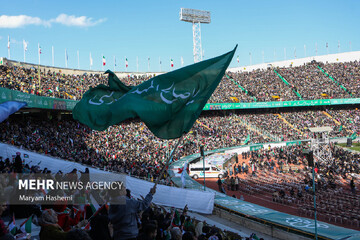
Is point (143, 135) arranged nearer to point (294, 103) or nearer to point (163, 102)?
point (294, 103)

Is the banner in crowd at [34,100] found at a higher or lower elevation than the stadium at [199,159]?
higher

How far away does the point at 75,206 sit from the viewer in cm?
766

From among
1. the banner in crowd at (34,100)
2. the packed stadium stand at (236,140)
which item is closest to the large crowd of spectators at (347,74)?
the packed stadium stand at (236,140)

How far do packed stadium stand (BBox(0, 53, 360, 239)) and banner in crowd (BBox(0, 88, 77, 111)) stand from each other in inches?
27.8

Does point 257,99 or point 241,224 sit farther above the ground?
point 257,99

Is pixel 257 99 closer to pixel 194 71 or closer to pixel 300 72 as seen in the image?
pixel 300 72

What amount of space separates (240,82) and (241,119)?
11.0 meters

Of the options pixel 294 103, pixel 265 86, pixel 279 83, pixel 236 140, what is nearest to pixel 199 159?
pixel 236 140

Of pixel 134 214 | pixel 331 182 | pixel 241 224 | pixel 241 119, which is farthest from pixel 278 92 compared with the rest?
pixel 134 214

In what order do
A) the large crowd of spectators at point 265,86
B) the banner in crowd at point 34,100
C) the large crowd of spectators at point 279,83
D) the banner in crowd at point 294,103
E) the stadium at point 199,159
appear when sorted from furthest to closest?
the large crowd of spectators at point 265,86 < the banner in crowd at point 294,103 < the large crowd of spectators at point 279,83 < the banner in crowd at point 34,100 < the stadium at point 199,159

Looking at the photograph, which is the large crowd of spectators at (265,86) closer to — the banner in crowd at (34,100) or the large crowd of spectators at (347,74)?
the large crowd of spectators at (347,74)

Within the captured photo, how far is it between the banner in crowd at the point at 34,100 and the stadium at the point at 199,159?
153 millimetres

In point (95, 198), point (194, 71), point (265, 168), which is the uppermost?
point (194, 71)

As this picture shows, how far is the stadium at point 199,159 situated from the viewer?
271 inches
